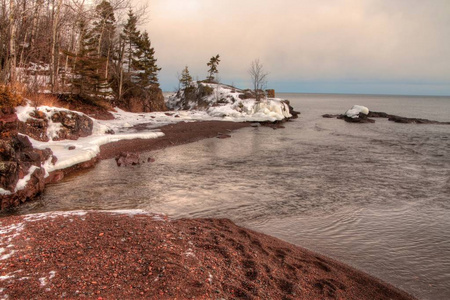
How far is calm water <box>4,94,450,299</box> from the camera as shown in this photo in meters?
6.24

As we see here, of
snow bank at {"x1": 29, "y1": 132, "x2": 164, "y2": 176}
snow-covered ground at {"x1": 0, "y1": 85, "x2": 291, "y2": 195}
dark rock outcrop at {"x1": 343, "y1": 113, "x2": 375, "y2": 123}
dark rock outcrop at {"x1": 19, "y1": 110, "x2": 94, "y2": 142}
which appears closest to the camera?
snow bank at {"x1": 29, "y1": 132, "x2": 164, "y2": 176}

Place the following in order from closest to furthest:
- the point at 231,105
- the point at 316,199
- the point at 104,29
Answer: the point at 316,199 → the point at 104,29 → the point at 231,105

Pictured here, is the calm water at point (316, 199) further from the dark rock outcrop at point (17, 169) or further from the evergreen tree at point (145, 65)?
the evergreen tree at point (145, 65)

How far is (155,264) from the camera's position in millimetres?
4309

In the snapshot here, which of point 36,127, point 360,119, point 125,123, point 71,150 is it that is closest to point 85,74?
point 125,123

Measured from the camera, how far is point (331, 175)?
13.3 metres

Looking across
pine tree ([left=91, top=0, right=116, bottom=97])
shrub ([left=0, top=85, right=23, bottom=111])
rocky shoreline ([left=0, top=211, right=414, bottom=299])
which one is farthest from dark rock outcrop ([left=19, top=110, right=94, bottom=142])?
pine tree ([left=91, top=0, right=116, bottom=97])

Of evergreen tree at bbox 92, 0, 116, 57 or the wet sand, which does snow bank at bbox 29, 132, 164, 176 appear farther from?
evergreen tree at bbox 92, 0, 116, 57

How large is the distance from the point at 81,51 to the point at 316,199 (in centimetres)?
2356

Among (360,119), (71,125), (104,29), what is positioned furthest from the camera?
(360,119)

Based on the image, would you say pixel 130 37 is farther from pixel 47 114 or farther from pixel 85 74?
pixel 47 114

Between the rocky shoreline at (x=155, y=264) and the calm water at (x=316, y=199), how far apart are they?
107 centimetres

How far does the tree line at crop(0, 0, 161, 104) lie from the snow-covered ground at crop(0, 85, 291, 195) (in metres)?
4.41

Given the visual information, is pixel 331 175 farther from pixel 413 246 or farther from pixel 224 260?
pixel 224 260
